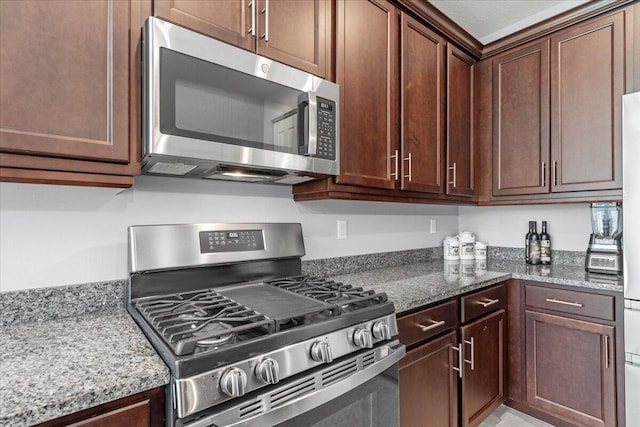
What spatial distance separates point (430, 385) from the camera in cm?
155

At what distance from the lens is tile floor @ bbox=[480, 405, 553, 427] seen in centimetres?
201

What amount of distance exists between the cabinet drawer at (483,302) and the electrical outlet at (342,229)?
0.72 meters

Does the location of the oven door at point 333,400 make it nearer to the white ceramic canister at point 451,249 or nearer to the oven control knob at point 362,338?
the oven control knob at point 362,338

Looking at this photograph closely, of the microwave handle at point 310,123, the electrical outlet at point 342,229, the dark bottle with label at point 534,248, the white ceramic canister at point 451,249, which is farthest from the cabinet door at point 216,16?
the dark bottle with label at point 534,248

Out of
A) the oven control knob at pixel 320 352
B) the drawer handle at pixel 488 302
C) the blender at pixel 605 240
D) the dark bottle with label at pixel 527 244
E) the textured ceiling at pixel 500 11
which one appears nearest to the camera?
the oven control knob at pixel 320 352

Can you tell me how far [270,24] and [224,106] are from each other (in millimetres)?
409

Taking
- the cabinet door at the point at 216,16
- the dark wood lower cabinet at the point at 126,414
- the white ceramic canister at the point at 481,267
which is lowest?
the dark wood lower cabinet at the point at 126,414

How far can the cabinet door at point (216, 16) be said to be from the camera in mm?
1122

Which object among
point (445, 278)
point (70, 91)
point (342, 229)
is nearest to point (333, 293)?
point (342, 229)

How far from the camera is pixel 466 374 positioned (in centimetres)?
175

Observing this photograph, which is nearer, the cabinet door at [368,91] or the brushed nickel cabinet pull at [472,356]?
the cabinet door at [368,91]

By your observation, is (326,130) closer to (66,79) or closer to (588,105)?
(66,79)

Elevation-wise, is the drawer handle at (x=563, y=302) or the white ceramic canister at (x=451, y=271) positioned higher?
the white ceramic canister at (x=451, y=271)

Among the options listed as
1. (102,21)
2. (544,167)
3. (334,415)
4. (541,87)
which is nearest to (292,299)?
(334,415)
